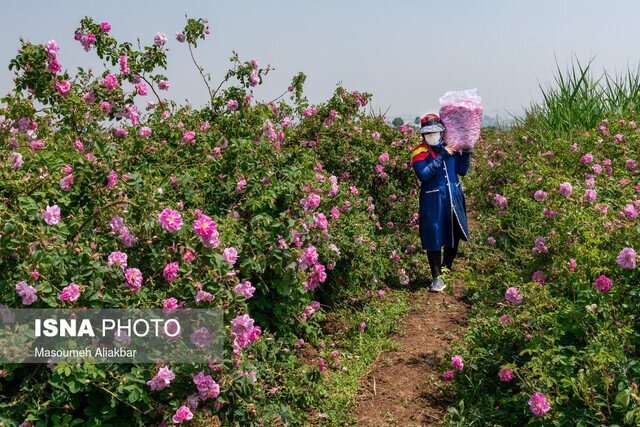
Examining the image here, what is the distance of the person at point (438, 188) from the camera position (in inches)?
217

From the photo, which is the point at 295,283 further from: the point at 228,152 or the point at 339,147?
the point at 339,147

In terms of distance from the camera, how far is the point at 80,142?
4043 mm

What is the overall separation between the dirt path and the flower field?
11 centimetres

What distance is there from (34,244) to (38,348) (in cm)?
40

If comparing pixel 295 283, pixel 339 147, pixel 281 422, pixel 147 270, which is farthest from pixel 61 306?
pixel 339 147

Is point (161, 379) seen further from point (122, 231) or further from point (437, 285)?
Answer: point (437, 285)

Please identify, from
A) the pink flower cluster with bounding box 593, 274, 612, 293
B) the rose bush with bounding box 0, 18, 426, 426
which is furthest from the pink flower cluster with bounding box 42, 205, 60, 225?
the pink flower cluster with bounding box 593, 274, 612, 293

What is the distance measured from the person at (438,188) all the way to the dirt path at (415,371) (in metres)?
0.51

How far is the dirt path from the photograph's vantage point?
375 cm

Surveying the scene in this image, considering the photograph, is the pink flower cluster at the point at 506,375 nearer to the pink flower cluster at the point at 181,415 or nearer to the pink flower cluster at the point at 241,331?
the pink flower cluster at the point at 241,331

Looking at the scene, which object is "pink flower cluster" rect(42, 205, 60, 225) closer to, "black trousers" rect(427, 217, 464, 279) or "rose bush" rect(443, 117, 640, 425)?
"rose bush" rect(443, 117, 640, 425)

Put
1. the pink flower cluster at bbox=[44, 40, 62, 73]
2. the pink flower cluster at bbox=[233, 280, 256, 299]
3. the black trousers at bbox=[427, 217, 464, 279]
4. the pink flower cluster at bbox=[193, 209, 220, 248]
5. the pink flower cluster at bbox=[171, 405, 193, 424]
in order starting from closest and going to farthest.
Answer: the pink flower cluster at bbox=[171, 405, 193, 424] → the pink flower cluster at bbox=[193, 209, 220, 248] → the pink flower cluster at bbox=[233, 280, 256, 299] → the pink flower cluster at bbox=[44, 40, 62, 73] → the black trousers at bbox=[427, 217, 464, 279]

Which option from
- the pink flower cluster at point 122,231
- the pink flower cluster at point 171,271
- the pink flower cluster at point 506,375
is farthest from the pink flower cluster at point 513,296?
the pink flower cluster at point 122,231

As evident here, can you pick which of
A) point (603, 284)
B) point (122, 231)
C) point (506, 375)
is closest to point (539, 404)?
point (506, 375)
